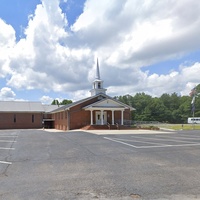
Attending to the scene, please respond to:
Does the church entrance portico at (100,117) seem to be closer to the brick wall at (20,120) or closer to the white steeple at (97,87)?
the white steeple at (97,87)

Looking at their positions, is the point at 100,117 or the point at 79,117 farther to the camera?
the point at 100,117

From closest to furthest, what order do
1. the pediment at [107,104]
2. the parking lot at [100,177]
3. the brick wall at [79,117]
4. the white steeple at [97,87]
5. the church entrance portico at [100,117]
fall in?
1. the parking lot at [100,177]
2. the pediment at [107,104]
3. the brick wall at [79,117]
4. the church entrance portico at [100,117]
5. the white steeple at [97,87]

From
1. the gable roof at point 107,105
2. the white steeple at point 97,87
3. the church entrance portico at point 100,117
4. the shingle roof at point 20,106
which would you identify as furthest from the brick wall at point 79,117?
the shingle roof at point 20,106

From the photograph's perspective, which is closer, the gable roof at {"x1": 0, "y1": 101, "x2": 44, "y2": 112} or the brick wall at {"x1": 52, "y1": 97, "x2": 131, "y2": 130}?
the brick wall at {"x1": 52, "y1": 97, "x2": 131, "y2": 130}

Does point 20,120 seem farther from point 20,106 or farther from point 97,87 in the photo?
point 97,87

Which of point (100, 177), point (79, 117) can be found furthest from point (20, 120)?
point (100, 177)

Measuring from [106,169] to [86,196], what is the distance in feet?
8.84

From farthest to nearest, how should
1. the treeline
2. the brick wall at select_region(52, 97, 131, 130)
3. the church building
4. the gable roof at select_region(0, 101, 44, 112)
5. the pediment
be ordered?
the treeline → the gable roof at select_region(0, 101, 44, 112) → the brick wall at select_region(52, 97, 131, 130) → the pediment → the church building

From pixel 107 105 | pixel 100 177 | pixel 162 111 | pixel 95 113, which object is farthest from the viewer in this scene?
pixel 162 111

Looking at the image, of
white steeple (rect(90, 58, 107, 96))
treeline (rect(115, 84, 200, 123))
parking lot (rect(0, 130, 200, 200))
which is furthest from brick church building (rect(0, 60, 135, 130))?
treeline (rect(115, 84, 200, 123))

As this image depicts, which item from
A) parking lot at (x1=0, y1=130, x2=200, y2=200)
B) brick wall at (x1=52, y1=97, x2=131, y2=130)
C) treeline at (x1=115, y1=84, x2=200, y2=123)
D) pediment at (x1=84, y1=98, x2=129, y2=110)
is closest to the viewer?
parking lot at (x1=0, y1=130, x2=200, y2=200)

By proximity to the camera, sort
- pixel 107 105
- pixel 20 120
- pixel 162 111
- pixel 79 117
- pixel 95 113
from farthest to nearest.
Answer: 1. pixel 162 111
2. pixel 20 120
3. pixel 95 113
4. pixel 107 105
5. pixel 79 117

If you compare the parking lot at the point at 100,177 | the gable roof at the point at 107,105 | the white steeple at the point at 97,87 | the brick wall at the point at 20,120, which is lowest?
the parking lot at the point at 100,177

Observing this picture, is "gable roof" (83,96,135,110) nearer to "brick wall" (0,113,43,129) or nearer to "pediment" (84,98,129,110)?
"pediment" (84,98,129,110)
